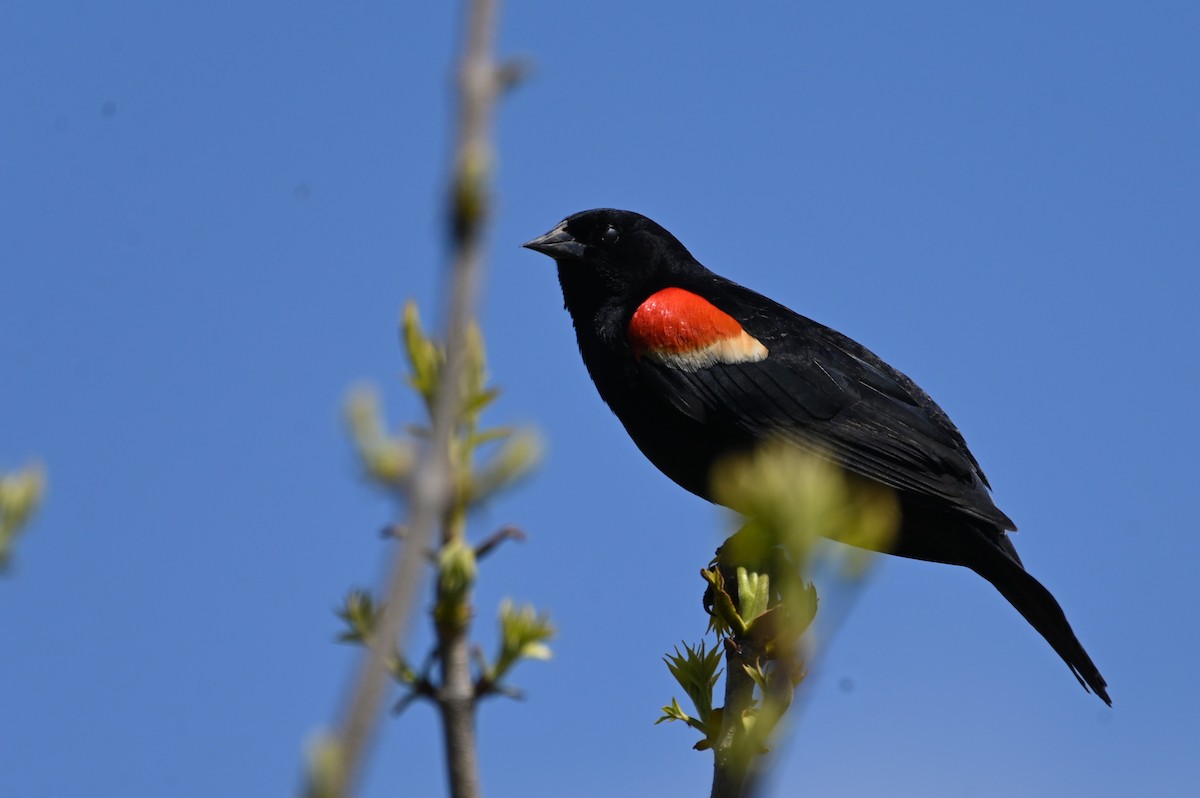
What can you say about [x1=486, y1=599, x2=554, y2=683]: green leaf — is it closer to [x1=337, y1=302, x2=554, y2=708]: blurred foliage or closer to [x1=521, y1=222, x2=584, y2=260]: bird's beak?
[x1=337, y1=302, x2=554, y2=708]: blurred foliage

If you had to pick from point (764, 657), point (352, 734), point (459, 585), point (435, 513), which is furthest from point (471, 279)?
point (764, 657)

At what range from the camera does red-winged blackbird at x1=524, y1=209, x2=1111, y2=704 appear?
498 cm

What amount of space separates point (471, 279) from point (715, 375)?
4.58 m

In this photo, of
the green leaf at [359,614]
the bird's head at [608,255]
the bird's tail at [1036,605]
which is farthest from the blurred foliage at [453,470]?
the bird's head at [608,255]

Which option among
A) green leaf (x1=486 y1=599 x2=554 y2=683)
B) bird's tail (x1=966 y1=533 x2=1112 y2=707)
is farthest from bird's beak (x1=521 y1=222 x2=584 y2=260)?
green leaf (x1=486 y1=599 x2=554 y2=683)

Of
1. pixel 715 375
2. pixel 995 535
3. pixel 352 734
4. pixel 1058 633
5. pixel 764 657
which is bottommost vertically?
pixel 352 734

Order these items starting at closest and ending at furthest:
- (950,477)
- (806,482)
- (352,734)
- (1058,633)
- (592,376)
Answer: (352,734), (806,482), (1058,633), (950,477), (592,376)

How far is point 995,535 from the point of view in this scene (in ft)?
16.4

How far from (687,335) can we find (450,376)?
4564 mm

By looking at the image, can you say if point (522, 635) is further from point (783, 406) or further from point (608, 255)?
point (608, 255)

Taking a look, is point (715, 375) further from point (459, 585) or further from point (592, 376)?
point (459, 585)

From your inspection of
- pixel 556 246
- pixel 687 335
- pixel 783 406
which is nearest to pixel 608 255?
pixel 556 246

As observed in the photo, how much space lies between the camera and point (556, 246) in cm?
Answer: 602

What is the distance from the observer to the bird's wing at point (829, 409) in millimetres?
5109
